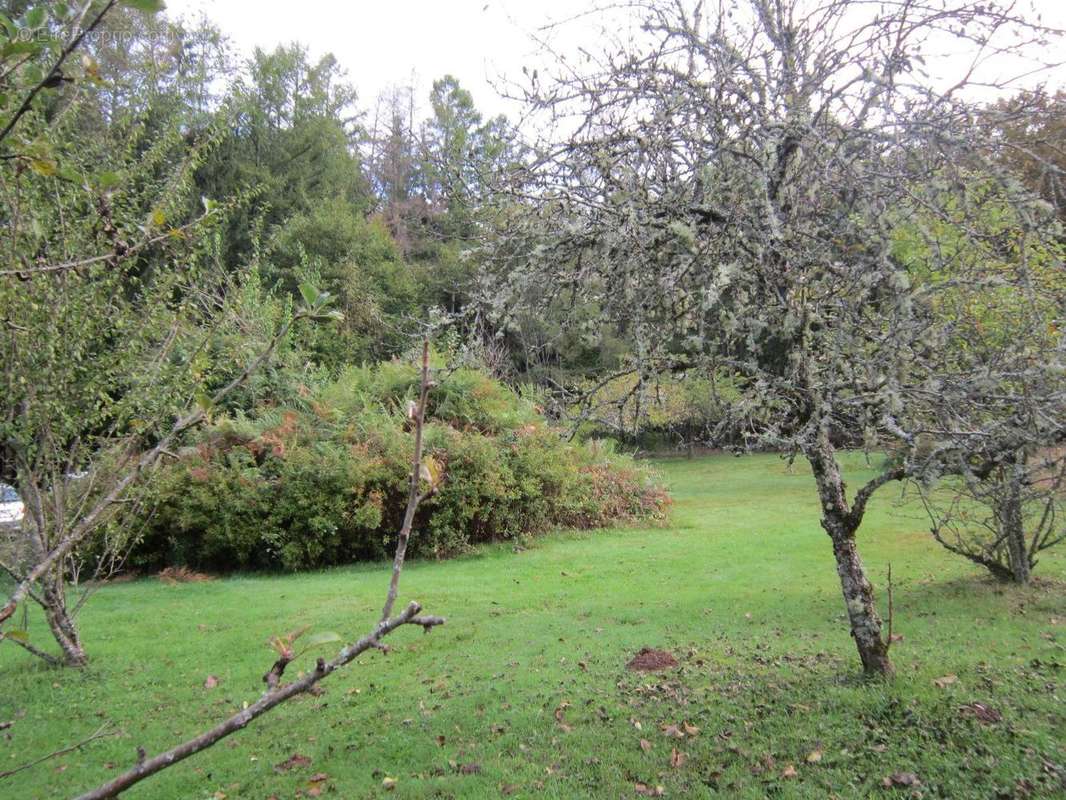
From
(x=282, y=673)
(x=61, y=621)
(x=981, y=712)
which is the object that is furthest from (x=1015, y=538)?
(x=61, y=621)

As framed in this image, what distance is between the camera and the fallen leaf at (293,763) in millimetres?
4332

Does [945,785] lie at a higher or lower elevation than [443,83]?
lower

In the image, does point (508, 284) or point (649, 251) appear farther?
point (508, 284)

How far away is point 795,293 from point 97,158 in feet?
21.4

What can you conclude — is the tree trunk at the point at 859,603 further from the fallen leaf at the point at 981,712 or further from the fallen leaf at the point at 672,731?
the fallen leaf at the point at 672,731

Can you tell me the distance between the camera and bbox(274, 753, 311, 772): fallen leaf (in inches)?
171

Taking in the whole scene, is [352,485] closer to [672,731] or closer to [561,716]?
[561,716]

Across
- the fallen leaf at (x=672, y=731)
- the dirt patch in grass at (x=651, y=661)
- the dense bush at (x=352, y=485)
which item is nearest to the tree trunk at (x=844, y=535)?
the fallen leaf at (x=672, y=731)

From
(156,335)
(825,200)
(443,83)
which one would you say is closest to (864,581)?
(825,200)

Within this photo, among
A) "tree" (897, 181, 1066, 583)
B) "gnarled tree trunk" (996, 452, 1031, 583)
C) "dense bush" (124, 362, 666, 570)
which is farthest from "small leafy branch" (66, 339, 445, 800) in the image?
"dense bush" (124, 362, 666, 570)

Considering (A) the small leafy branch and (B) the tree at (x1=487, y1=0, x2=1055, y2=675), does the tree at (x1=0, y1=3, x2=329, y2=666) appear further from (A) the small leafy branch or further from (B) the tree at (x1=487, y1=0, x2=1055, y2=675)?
(A) the small leafy branch

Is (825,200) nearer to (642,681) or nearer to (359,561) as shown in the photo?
(642,681)

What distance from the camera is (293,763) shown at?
4.39 metres

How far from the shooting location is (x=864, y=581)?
4598mm
